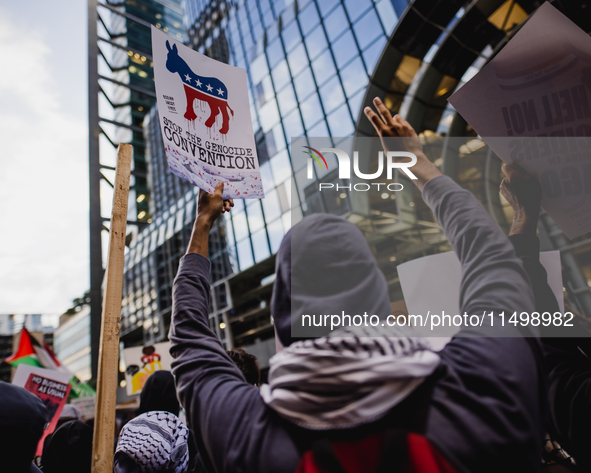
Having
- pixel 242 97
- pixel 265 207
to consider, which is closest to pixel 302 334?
pixel 242 97

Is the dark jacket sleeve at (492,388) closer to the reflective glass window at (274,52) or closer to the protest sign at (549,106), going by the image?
the protest sign at (549,106)

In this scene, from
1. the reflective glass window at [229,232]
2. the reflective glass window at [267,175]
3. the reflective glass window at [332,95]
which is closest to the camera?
the reflective glass window at [332,95]

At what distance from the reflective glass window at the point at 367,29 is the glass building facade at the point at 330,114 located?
0.04m

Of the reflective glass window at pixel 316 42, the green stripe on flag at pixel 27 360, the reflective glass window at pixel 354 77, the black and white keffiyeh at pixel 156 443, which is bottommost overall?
the black and white keffiyeh at pixel 156 443

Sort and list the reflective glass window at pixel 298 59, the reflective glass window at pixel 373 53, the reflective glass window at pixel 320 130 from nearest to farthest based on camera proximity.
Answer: the reflective glass window at pixel 373 53 → the reflective glass window at pixel 320 130 → the reflective glass window at pixel 298 59

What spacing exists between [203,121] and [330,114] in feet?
46.5

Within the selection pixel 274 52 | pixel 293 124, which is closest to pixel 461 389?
pixel 293 124

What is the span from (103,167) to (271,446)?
839 cm

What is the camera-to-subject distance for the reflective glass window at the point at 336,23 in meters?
14.8

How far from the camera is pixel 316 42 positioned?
16.3 metres

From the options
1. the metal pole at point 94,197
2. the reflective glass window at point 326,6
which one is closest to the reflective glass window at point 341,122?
the reflective glass window at point 326,6

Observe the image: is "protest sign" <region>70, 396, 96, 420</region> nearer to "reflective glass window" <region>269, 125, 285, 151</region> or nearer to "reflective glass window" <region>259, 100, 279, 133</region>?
"reflective glass window" <region>269, 125, 285, 151</region>

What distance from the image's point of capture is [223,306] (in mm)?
26594

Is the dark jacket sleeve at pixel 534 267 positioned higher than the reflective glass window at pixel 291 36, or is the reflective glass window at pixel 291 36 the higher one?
the reflective glass window at pixel 291 36
